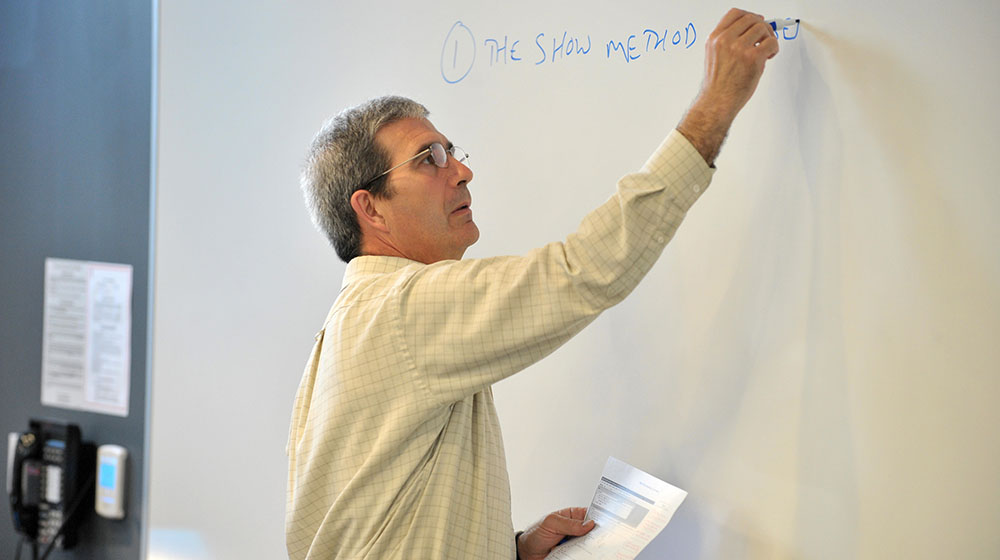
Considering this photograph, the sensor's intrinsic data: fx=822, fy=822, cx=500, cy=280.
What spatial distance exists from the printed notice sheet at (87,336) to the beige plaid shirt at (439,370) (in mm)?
960

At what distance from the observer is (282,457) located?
1.57 metres

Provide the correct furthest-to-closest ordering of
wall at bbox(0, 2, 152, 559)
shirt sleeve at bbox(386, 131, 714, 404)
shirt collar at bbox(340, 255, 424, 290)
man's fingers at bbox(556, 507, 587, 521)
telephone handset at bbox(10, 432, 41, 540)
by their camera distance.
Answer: telephone handset at bbox(10, 432, 41, 540), wall at bbox(0, 2, 152, 559), man's fingers at bbox(556, 507, 587, 521), shirt collar at bbox(340, 255, 424, 290), shirt sleeve at bbox(386, 131, 714, 404)

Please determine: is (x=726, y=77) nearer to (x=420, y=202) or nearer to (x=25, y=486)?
(x=420, y=202)

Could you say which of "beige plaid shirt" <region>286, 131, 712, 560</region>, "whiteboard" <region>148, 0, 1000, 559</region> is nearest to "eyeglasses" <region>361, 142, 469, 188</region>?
"beige plaid shirt" <region>286, 131, 712, 560</region>

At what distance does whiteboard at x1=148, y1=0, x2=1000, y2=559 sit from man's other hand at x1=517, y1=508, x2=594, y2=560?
88mm

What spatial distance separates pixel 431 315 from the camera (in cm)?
91

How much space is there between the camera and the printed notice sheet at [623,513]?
102 cm

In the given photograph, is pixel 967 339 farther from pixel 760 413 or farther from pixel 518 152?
pixel 518 152

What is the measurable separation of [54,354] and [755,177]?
1.69m

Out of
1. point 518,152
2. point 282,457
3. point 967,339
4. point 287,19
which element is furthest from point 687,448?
point 287,19

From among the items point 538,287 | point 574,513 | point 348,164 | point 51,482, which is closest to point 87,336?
point 51,482

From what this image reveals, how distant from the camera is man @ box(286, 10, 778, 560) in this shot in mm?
837

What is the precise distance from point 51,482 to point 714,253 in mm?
1638

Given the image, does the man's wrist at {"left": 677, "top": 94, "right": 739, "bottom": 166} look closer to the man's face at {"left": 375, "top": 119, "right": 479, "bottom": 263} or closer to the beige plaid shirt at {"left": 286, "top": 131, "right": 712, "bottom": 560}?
the beige plaid shirt at {"left": 286, "top": 131, "right": 712, "bottom": 560}
